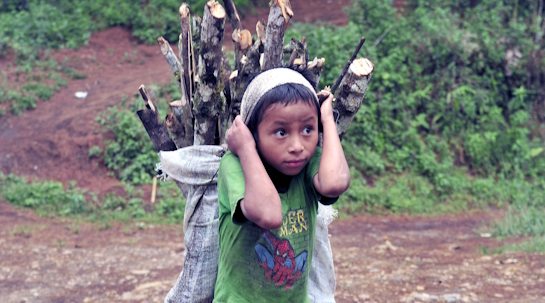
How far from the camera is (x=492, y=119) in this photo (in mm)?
8641

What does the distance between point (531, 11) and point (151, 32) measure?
6927 millimetres

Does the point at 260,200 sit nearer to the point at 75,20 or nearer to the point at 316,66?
the point at 316,66

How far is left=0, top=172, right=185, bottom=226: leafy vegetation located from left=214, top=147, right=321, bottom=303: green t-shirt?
454 centimetres

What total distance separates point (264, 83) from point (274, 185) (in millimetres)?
368

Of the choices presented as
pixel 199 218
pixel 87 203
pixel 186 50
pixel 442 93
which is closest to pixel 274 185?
pixel 199 218

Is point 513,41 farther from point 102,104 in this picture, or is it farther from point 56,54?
point 56,54

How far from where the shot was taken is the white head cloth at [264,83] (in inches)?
75.6

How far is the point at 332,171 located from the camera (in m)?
1.91

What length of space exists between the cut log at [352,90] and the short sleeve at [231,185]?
63 centimetres

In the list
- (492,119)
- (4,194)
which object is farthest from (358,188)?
(4,194)

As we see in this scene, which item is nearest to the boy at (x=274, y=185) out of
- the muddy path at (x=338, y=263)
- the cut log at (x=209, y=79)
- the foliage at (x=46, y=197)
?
the cut log at (x=209, y=79)

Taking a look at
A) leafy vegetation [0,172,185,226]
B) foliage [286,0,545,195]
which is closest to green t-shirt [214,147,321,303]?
leafy vegetation [0,172,185,226]

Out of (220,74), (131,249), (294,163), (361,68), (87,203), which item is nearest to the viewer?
(294,163)

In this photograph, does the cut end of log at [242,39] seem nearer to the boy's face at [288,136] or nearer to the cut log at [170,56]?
the cut log at [170,56]
